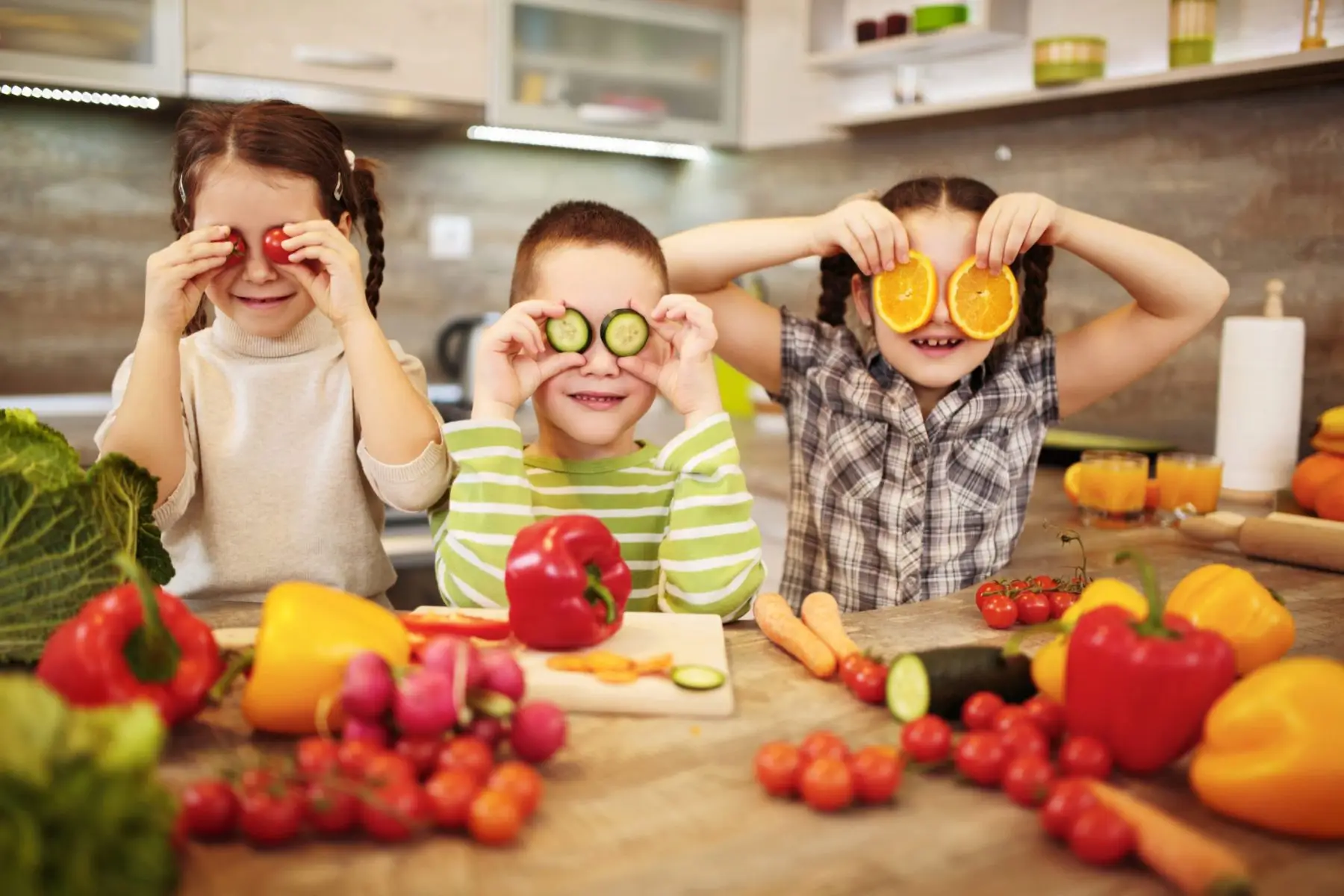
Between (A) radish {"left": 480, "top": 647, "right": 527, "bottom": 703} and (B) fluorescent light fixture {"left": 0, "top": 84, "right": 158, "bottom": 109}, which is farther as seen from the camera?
(B) fluorescent light fixture {"left": 0, "top": 84, "right": 158, "bottom": 109}

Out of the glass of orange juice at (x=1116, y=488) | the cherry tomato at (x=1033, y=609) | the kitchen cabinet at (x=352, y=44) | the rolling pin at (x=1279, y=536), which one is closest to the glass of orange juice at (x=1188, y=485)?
the glass of orange juice at (x=1116, y=488)

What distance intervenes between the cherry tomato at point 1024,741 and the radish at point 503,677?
0.39m

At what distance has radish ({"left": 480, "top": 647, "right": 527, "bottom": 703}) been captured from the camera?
3.15ft

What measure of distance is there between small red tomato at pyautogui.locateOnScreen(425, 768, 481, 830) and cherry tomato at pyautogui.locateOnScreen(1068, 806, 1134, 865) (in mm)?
422

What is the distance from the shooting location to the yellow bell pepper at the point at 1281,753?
833mm

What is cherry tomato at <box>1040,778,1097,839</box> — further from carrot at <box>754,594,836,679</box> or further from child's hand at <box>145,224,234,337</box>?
child's hand at <box>145,224,234,337</box>

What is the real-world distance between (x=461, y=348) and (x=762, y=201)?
114cm

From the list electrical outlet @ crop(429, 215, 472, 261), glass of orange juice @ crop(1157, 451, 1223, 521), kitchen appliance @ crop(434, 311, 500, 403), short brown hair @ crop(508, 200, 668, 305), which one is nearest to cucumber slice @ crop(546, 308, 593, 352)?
short brown hair @ crop(508, 200, 668, 305)

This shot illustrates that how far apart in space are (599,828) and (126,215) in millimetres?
3233

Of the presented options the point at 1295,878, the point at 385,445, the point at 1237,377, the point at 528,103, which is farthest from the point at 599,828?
the point at 528,103

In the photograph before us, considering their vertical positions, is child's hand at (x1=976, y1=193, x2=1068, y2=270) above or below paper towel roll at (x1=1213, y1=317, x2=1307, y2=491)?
above

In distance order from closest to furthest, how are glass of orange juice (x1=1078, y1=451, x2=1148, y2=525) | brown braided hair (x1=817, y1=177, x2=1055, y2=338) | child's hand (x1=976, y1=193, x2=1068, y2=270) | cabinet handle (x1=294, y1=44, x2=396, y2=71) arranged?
1. child's hand (x1=976, y1=193, x2=1068, y2=270)
2. brown braided hair (x1=817, y1=177, x2=1055, y2=338)
3. glass of orange juice (x1=1078, y1=451, x2=1148, y2=525)
4. cabinet handle (x1=294, y1=44, x2=396, y2=71)

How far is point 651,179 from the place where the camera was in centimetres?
441

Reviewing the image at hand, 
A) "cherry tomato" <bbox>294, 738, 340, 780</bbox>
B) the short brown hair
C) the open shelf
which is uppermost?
the open shelf
